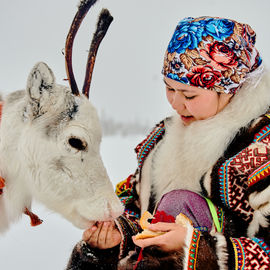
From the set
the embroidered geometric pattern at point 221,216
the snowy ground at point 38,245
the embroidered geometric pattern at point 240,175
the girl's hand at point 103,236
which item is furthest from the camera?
the snowy ground at point 38,245

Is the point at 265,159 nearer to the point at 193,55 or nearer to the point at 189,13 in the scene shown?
the point at 193,55

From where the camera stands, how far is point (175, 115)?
1.51m

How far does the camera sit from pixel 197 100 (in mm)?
1229

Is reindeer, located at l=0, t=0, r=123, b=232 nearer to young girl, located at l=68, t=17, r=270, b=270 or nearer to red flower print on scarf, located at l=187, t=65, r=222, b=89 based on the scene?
young girl, located at l=68, t=17, r=270, b=270

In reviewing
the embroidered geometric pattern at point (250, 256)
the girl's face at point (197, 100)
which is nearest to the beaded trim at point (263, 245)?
the embroidered geometric pattern at point (250, 256)

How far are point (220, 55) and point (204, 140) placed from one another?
32 centimetres

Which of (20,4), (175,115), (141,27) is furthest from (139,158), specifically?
(141,27)

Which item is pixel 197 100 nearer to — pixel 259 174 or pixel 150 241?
pixel 259 174

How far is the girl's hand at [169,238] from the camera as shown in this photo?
1021 mm

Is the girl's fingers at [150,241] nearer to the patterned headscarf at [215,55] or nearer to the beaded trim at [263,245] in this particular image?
the beaded trim at [263,245]

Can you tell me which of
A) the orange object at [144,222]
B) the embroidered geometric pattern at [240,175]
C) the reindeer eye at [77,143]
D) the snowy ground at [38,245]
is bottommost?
the snowy ground at [38,245]

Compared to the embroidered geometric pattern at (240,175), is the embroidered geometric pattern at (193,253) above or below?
below

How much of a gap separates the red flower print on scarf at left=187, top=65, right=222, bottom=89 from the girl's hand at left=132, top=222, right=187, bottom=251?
531 millimetres

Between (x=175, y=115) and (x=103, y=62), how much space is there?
2011mm
